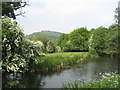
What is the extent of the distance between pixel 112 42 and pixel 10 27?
2368 centimetres

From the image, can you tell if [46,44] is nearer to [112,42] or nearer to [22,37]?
[112,42]

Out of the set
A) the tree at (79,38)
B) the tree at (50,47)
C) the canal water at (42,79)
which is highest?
the tree at (79,38)

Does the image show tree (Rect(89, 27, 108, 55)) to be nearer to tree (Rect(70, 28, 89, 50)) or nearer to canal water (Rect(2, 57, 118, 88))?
tree (Rect(70, 28, 89, 50))

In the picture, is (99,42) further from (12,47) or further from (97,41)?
(12,47)

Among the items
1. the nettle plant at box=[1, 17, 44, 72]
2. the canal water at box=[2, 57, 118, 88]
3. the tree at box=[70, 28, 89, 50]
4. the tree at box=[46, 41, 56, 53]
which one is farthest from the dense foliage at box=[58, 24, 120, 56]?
the nettle plant at box=[1, 17, 44, 72]

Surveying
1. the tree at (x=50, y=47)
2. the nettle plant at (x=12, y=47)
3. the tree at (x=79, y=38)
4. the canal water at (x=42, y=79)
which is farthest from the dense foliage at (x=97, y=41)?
the nettle plant at (x=12, y=47)

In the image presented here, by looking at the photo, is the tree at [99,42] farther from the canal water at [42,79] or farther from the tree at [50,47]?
the canal water at [42,79]

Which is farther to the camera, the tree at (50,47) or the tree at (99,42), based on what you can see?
the tree at (99,42)

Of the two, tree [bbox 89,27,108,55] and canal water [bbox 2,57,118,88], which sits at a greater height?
tree [bbox 89,27,108,55]

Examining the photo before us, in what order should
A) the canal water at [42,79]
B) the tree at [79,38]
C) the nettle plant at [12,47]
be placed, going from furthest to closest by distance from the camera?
the tree at [79,38] → the canal water at [42,79] → the nettle plant at [12,47]

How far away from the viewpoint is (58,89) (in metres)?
10.2

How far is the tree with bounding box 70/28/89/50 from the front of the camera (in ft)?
187

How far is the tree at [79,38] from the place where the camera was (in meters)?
57.1

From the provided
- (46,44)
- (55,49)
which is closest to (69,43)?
(55,49)
